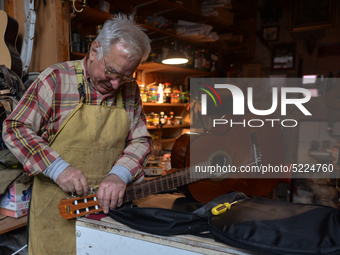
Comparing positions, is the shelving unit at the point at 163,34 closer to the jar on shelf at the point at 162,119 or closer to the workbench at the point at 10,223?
the jar on shelf at the point at 162,119

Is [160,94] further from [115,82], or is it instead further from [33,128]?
[33,128]

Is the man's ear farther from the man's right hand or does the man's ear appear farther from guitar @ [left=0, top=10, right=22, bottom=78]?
guitar @ [left=0, top=10, right=22, bottom=78]

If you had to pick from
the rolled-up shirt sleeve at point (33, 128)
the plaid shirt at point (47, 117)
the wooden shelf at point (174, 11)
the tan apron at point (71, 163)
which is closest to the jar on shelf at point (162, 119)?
the wooden shelf at point (174, 11)

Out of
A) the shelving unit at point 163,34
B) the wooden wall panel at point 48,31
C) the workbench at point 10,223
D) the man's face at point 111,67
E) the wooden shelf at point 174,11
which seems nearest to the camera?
the man's face at point 111,67

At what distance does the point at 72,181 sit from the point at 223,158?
3.32 feet

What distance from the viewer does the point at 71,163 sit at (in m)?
1.17

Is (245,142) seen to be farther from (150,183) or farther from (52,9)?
(52,9)

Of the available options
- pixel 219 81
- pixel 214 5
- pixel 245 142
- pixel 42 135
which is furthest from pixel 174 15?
pixel 42 135

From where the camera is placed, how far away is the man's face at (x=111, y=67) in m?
1.12

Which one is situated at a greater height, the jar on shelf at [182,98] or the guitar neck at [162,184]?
the jar on shelf at [182,98]

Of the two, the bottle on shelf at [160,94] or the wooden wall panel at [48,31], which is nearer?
the wooden wall panel at [48,31]

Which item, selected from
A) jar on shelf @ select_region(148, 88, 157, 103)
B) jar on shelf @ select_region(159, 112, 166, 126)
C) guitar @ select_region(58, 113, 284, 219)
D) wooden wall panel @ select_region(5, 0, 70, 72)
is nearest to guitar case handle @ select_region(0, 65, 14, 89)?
wooden wall panel @ select_region(5, 0, 70, 72)

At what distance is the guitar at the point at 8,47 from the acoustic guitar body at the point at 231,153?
1161 mm

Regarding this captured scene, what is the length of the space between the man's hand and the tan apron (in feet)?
0.61
